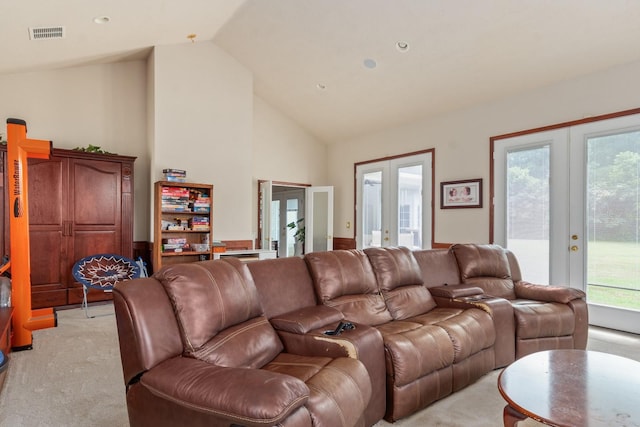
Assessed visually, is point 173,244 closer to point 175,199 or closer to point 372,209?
point 175,199

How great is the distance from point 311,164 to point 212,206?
8.77ft

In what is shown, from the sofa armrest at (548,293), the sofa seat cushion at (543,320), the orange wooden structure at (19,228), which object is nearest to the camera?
the sofa seat cushion at (543,320)

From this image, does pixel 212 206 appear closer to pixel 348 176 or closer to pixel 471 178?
pixel 348 176

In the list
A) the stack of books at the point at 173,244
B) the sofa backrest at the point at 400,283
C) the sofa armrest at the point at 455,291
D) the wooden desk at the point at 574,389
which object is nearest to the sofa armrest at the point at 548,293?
the sofa armrest at the point at 455,291

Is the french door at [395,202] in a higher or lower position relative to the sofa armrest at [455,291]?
higher

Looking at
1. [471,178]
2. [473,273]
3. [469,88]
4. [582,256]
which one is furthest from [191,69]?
[582,256]

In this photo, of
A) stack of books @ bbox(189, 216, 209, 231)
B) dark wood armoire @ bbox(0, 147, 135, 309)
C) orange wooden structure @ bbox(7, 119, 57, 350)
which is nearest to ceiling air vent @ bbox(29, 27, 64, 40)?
orange wooden structure @ bbox(7, 119, 57, 350)

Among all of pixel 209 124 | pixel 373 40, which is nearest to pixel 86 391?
pixel 209 124

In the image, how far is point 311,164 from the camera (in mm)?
7559

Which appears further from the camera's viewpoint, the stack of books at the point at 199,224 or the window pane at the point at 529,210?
the stack of books at the point at 199,224

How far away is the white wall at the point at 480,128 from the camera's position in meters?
4.05

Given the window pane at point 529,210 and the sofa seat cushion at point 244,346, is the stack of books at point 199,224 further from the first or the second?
the window pane at point 529,210

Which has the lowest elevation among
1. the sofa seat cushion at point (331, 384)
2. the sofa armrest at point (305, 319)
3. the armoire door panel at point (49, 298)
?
the armoire door panel at point (49, 298)

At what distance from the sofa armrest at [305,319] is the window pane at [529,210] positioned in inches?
135
